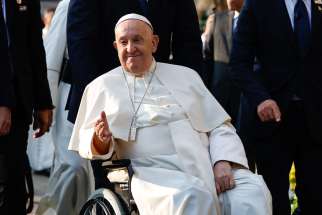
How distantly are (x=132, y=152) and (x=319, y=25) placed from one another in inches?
62.3

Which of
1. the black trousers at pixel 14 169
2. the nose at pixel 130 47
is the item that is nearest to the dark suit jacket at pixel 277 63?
the nose at pixel 130 47

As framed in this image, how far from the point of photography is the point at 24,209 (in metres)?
6.13

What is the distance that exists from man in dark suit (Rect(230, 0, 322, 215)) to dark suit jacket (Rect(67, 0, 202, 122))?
49 centimetres

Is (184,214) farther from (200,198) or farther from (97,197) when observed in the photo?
(97,197)

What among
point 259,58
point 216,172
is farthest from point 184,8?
point 216,172

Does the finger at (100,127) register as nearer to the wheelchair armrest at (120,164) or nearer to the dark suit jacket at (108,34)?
the wheelchair armrest at (120,164)

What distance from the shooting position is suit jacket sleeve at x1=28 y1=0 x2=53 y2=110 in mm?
6277

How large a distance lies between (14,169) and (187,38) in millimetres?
1555

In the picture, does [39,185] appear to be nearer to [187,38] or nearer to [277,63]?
[187,38]

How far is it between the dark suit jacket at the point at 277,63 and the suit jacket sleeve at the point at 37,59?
1.29 meters

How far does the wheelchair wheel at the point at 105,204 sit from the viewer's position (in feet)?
18.3

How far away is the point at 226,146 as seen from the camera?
583 centimetres

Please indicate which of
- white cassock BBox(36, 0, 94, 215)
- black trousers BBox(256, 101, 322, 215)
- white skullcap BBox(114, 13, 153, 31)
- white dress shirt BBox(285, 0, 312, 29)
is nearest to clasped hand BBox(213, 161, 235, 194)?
black trousers BBox(256, 101, 322, 215)

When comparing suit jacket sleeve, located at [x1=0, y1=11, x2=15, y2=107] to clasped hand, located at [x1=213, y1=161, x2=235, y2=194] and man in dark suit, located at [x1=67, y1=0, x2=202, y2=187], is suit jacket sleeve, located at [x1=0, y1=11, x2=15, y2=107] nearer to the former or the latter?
man in dark suit, located at [x1=67, y1=0, x2=202, y2=187]
